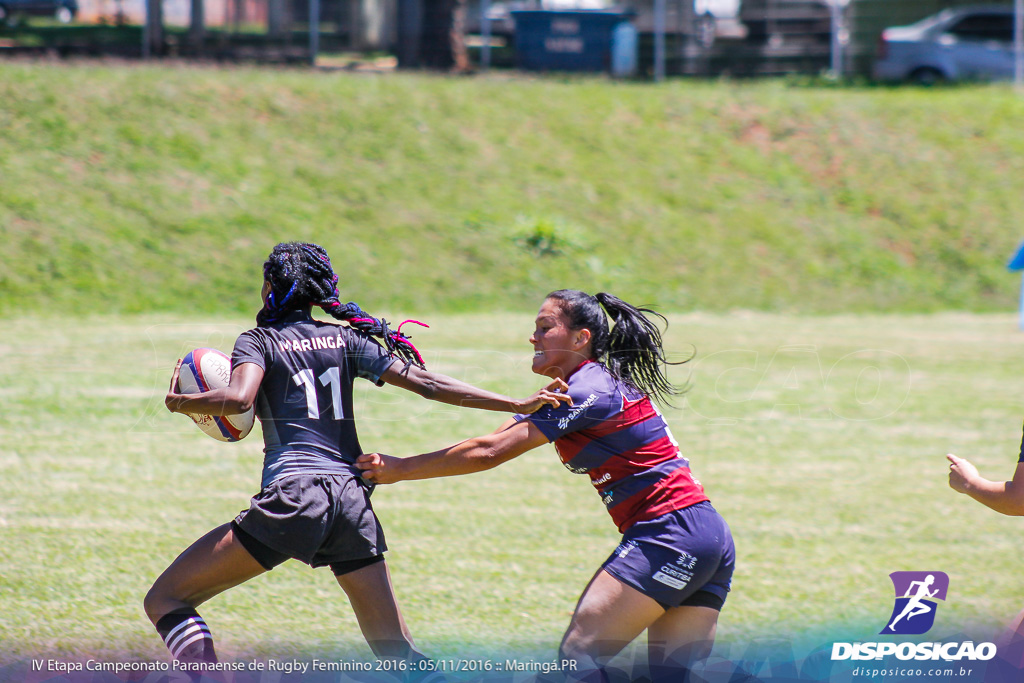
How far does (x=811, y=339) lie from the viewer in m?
17.6

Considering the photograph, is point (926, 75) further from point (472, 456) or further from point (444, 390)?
point (472, 456)

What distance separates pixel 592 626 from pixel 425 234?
57.3 feet

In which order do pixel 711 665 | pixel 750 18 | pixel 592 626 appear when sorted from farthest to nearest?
pixel 750 18
pixel 711 665
pixel 592 626

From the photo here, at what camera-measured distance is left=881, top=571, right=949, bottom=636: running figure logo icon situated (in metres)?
5.70

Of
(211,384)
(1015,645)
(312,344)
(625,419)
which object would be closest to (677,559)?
(625,419)

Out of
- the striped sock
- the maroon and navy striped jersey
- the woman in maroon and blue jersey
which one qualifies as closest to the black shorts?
the woman in maroon and blue jersey

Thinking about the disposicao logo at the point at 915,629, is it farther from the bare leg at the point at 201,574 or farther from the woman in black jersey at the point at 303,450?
the bare leg at the point at 201,574

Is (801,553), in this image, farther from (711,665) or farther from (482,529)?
(711,665)

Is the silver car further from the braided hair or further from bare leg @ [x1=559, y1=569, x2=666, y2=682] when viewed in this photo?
bare leg @ [x1=559, y1=569, x2=666, y2=682]

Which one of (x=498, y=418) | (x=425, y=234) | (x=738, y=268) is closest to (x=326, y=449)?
(x=498, y=418)

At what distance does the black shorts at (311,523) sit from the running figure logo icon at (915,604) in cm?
298

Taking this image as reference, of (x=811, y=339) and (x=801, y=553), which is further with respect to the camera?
(x=811, y=339)

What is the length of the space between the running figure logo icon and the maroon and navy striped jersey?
2.07 metres

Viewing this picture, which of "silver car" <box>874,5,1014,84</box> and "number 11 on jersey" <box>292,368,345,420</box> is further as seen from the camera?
"silver car" <box>874,5,1014,84</box>
